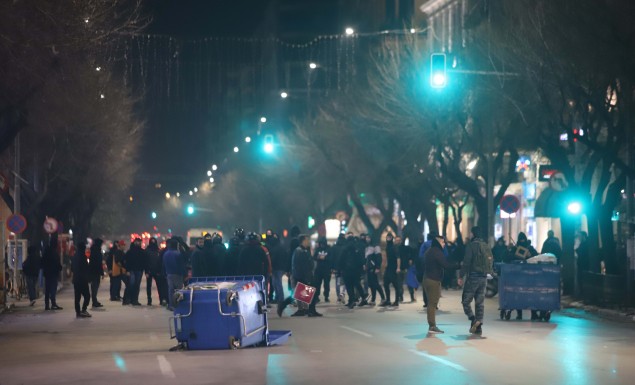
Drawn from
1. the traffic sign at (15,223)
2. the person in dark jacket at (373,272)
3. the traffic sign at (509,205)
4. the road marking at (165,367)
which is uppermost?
the traffic sign at (509,205)

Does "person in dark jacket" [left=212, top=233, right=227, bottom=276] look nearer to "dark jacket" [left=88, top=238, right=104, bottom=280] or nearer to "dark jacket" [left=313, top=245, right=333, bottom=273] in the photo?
"dark jacket" [left=313, top=245, right=333, bottom=273]

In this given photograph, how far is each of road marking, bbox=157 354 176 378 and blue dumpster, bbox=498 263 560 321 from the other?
9563 mm

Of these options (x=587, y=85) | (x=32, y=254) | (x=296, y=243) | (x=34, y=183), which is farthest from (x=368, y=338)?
(x=34, y=183)

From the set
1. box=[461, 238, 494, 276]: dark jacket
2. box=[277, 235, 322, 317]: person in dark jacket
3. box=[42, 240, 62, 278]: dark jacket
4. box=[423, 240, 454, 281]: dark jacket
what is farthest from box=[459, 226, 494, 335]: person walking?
box=[42, 240, 62, 278]: dark jacket

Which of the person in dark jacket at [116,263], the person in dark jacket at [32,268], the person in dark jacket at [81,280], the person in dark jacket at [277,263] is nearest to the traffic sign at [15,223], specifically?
the person in dark jacket at [32,268]

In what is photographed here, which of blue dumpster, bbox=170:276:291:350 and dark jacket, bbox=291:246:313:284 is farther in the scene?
dark jacket, bbox=291:246:313:284

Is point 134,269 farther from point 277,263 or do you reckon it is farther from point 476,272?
point 476,272

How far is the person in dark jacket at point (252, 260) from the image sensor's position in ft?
76.2

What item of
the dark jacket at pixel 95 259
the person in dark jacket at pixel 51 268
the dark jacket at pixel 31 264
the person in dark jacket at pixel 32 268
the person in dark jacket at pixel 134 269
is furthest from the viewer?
the person in dark jacket at pixel 32 268

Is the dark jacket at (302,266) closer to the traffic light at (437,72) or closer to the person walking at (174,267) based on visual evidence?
the person walking at (174,267)

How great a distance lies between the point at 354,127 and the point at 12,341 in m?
34.4

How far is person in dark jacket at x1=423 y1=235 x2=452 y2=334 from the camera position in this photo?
65.2ft

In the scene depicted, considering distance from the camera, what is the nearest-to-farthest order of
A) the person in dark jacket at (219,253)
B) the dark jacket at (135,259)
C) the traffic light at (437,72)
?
the person in dark jacket at (219,253), the traffic light at (437,72), the dark jacket at (135,259)

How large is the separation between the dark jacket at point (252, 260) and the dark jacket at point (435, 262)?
4242 millimetres
